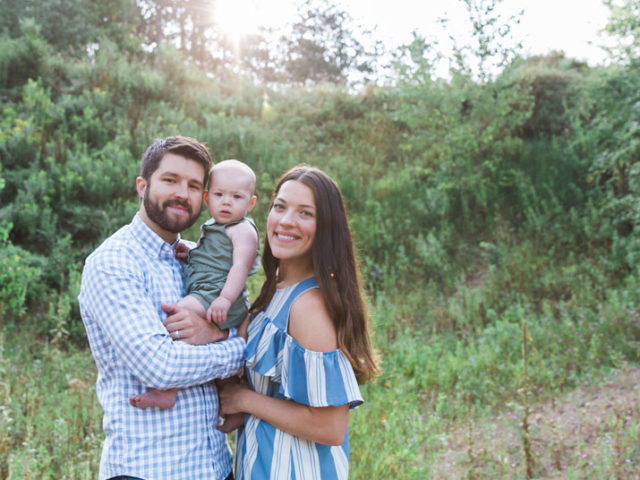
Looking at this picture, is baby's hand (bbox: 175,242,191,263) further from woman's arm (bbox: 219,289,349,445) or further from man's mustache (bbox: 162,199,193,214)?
woman's arm (bbox: 219,289,349,445)

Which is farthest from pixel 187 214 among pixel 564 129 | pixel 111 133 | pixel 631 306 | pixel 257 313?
pixel 564 129

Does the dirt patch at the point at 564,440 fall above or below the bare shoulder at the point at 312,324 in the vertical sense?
below

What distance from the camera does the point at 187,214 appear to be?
2.41 metres

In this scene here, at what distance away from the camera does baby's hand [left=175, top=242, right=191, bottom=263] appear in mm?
2568

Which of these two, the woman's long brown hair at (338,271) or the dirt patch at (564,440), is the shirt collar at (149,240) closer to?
the woman's long brown hair at (338,271)

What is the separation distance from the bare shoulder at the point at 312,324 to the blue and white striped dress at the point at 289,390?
1.1 inches

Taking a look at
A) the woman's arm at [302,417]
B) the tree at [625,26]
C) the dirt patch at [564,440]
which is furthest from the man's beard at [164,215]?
the tree at [625,26]

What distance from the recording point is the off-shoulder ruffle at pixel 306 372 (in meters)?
2.05

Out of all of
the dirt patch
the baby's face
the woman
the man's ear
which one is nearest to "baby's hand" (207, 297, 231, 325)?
the woman

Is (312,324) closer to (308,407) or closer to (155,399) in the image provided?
(308,407)

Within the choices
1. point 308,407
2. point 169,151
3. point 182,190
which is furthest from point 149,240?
point 308,407

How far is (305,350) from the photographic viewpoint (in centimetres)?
208

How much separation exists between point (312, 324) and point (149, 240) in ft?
2.70

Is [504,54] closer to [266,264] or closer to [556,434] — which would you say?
[556,434]
